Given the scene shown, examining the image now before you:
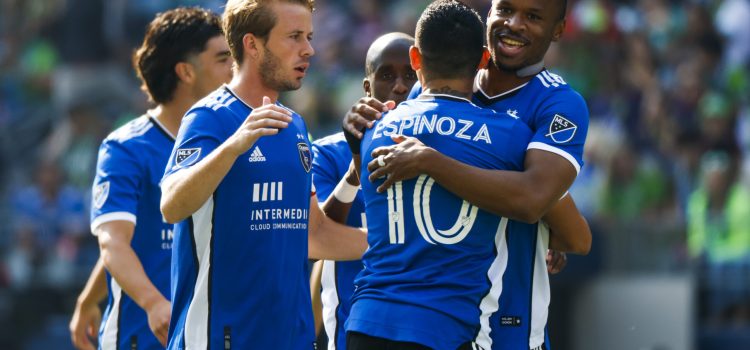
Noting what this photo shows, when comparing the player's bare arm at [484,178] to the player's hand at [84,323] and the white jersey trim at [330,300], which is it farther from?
the player's hand at [84,323]

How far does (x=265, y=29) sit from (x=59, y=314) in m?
8.49

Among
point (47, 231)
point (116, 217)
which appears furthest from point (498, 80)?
point (47, 231)

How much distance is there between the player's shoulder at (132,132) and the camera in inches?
257

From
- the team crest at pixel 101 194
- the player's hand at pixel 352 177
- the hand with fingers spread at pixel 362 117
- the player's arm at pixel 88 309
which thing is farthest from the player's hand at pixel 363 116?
the player's arm at pixel 88 309

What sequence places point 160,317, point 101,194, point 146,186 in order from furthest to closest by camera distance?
point 146,186 → point 101,194 → point 160,317

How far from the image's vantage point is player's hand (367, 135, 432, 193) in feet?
15.6

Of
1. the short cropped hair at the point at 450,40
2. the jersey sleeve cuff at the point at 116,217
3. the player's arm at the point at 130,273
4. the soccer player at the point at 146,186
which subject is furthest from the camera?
the jersey sleeve cuff at the point at 116,217

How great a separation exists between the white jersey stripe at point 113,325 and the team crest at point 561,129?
258 centimetres

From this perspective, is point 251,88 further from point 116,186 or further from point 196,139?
point 116,186

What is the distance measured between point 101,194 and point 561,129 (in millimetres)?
2535

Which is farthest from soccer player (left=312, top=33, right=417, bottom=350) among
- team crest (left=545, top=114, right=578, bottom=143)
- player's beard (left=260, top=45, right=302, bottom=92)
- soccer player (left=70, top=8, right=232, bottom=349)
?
team crest (left=545, top=114, right=578, bottom=143)

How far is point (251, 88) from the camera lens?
5309 mm

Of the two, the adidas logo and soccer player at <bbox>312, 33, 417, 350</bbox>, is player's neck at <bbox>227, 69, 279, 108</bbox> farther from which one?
soccer player at <bbox>312, 33, 417, 350</bbox>

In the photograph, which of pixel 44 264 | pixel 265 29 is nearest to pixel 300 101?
pixel 44 264
